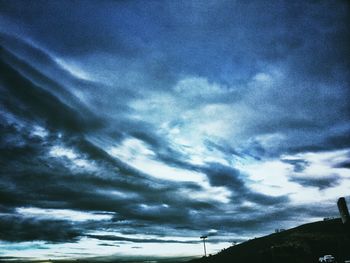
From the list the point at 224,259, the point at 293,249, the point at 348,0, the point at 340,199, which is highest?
the point at 348,0

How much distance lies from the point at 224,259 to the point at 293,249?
62179 mm

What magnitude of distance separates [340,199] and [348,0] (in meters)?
4.25

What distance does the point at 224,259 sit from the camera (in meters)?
108

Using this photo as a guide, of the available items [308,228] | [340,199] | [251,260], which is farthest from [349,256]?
[340,199]

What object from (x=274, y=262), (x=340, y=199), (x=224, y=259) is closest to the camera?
(x=340, y=199)

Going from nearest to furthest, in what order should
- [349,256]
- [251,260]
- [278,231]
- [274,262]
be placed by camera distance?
[274,262], [349,256], [251,260], [278,231]

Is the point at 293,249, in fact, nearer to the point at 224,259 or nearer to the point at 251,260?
the point at 251,260

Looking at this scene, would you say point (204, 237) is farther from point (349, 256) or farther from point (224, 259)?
point (349, 256)

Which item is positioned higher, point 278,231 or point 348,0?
point 348,0

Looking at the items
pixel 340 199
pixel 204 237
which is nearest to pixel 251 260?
pixel 204 237

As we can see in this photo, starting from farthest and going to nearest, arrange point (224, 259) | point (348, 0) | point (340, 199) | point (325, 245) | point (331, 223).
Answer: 1. point (224, 259)
2. point (331, 223)
3. point (325, 245)
4. point (348, 0)
5. point (340, 199)

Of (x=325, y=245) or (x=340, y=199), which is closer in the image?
(x=340, y=199)

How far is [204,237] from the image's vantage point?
10031 cm

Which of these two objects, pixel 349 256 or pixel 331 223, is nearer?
pixel 349 256
